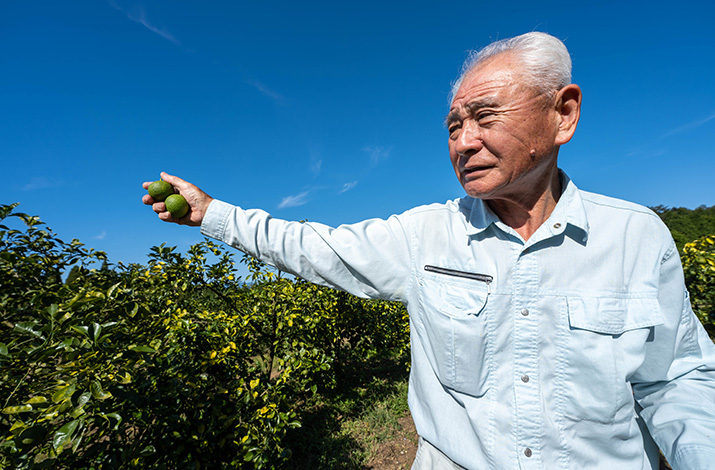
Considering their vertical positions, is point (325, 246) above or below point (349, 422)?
above

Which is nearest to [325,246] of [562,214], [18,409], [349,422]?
[562,214]

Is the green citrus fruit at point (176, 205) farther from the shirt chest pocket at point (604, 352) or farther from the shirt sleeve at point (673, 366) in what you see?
the shirt sleeve at point (673, 366)

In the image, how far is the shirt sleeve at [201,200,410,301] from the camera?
4.43 feet

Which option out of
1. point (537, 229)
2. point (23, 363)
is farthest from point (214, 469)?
point (537, 229)

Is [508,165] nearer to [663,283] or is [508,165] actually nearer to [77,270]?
[663,283]

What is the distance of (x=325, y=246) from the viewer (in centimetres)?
139

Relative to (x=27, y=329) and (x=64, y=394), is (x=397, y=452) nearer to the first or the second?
(x=64, y=394)

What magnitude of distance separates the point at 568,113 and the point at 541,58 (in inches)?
9.9

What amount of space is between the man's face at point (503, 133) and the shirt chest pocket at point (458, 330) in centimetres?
39

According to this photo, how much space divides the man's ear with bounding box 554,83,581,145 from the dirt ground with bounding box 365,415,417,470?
3.63 meters

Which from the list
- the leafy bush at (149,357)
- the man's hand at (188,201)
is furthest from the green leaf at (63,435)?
the man's hand at (188,201)

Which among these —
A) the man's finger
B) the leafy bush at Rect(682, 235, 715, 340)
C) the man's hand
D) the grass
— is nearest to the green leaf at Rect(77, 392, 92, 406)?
the man's hand

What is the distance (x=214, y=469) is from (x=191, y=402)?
30.0 inches

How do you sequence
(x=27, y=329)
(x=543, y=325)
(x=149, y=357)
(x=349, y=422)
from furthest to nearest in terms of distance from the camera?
(x=349, y=422) < (x=149, y=357) < (x=27, y=329) < (x=543, y=325)
